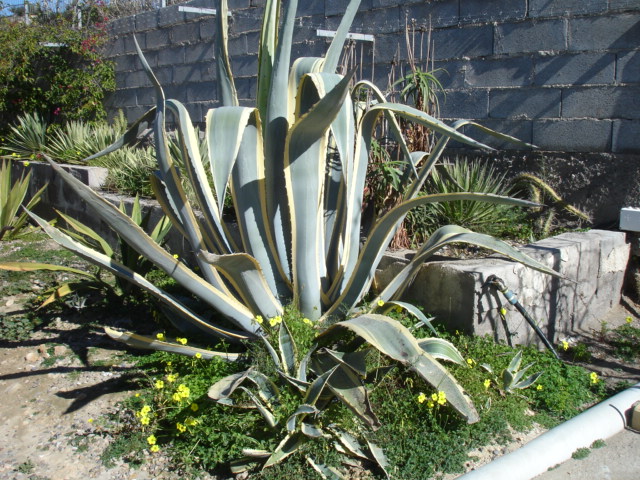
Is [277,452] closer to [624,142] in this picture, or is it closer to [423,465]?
[423,465]

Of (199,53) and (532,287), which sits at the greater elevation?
(199,53)

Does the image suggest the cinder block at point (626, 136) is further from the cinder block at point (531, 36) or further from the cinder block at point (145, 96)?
the cinder block at point (145, 96)

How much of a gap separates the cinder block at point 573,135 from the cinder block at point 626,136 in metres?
0.05

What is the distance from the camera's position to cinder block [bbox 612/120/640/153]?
4.70 meters

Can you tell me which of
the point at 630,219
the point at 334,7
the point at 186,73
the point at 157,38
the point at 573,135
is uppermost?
the point at 334,7

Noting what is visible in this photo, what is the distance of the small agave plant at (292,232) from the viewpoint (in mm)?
2902

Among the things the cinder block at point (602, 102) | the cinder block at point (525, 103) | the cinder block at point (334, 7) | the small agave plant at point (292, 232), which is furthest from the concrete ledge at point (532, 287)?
the cinder block at point (334, 7)

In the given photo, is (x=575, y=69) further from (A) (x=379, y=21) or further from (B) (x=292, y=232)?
(B) (x=292, y=232)

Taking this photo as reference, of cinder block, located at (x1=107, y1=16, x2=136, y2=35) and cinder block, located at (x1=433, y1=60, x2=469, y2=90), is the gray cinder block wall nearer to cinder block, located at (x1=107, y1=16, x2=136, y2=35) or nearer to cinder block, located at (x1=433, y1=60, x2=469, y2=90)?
cinder block, located at (x1=433, y1=60, x2=469, y2=90)

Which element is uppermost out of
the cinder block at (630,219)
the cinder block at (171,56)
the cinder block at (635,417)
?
the cinder block at (171,56)

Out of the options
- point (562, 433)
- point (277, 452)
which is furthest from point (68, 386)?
point (562, 433)

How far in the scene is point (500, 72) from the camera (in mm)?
5250

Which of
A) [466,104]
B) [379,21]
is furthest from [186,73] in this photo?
[466,104]

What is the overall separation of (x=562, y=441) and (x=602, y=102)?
2.87 m
